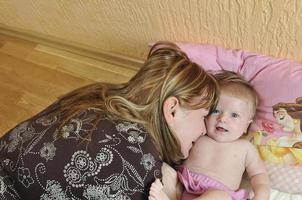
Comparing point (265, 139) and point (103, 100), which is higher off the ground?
point (103, 100)

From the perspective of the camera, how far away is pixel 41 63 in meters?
1.95

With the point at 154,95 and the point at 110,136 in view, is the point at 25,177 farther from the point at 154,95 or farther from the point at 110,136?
the point at 154,95

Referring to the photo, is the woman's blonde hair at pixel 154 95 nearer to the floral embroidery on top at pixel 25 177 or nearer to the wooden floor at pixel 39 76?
the floral embroidery on top at pixel 25 177

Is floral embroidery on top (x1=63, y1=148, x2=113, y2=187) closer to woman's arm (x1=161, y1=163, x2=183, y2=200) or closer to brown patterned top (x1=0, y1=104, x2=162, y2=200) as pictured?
brown patterned top (x1=0, y1=104, x2=162, y2=200)

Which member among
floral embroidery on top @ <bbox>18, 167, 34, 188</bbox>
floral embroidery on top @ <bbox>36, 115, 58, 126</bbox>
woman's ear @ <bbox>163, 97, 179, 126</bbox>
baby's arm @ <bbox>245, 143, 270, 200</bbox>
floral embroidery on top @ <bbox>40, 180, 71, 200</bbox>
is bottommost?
baby's arm @ <bbox>245, 143, 270, 200</bbox>

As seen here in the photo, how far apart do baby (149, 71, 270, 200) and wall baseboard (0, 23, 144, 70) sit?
0.58 meters

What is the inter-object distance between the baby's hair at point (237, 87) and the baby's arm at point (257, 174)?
128 millimetres

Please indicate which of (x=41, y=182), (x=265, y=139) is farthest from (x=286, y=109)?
(x=41, y=182)

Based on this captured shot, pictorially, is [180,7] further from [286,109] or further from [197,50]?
[286,109]

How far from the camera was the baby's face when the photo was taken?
3.73 feet

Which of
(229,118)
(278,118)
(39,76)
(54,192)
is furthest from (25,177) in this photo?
(39,76)

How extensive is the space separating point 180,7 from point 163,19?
0.36 ft

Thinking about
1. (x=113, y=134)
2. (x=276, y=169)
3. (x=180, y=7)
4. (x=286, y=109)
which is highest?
(x=180, y=7)

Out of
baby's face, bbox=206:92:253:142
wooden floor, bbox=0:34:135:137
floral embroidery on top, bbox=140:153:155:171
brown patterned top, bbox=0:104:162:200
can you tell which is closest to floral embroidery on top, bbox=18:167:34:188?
brown patterned top, bbox=0:104:162:200
